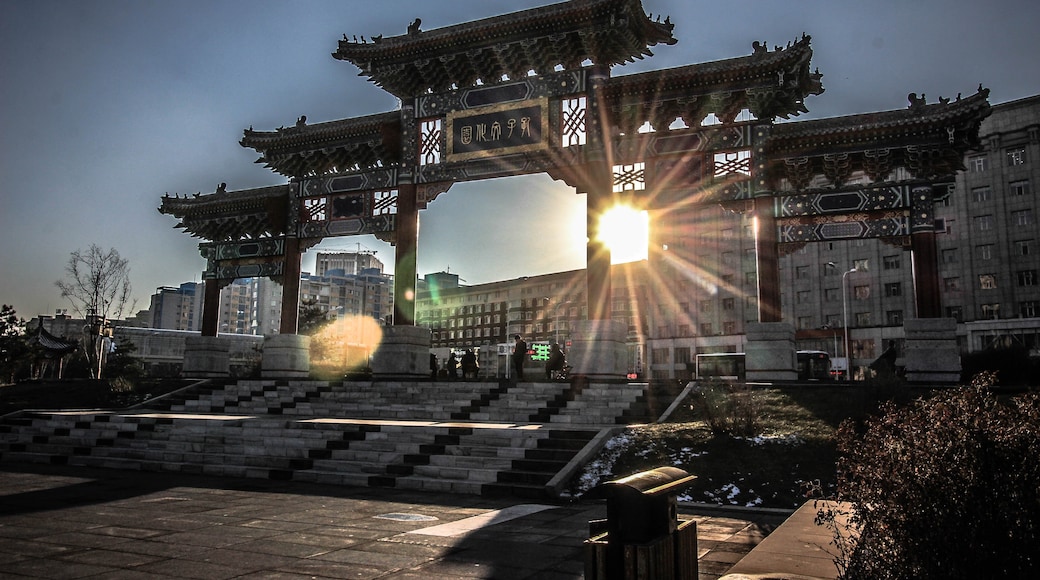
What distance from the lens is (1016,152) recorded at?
2018 inches

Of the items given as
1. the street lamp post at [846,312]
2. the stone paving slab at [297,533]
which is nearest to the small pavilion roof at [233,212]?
the stone paving slab at [297,533]

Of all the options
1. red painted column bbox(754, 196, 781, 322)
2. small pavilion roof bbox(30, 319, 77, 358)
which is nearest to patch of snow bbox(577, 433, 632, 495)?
red painted column bbox(754, 196, 781, 322)

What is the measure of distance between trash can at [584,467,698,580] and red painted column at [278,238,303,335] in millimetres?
21510

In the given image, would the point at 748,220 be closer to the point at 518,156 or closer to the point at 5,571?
the point at 518,156

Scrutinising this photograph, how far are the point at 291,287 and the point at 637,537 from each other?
22450 millimetres

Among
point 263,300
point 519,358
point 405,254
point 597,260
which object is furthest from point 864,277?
point 263,300

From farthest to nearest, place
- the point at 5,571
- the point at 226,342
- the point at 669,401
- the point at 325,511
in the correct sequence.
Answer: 1. the point at 226,342
2. the point at 669,401
3. the point at 325,511
4. the point at 5,571

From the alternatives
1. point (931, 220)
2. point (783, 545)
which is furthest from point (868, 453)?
point (931, 220)

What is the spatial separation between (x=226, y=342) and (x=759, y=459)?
68.5 ft

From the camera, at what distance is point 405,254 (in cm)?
2208

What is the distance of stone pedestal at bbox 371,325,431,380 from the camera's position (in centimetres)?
2094

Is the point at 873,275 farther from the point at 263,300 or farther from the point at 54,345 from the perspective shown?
the point at 263,300

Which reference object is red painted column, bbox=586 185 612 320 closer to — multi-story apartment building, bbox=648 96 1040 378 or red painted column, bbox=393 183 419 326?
red painted column, bbox=393 183 419 326

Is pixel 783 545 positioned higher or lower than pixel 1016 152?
lower
